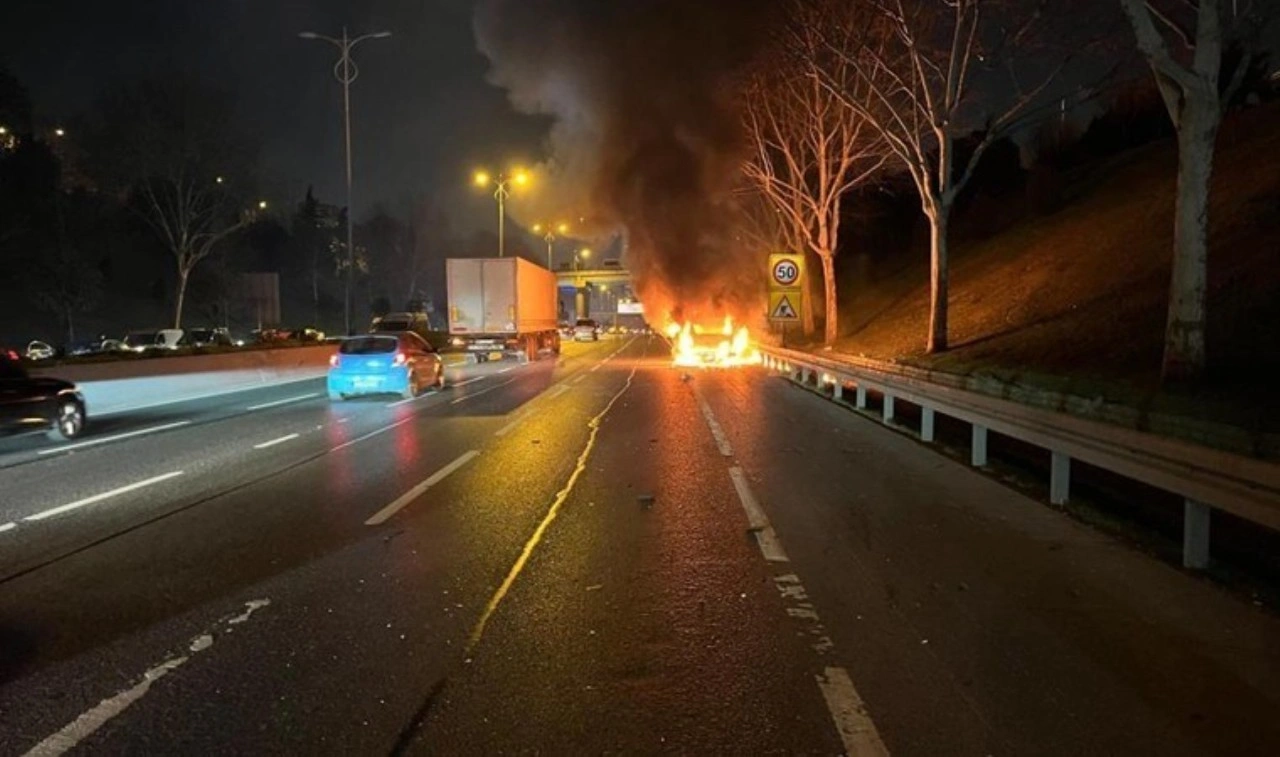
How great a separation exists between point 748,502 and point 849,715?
4.76m

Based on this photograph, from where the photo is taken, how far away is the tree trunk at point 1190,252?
12.1 m

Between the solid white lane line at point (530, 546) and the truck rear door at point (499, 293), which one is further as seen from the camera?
the truck rear door at point (499, 293)

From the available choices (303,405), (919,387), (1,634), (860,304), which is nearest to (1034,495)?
(919,387)

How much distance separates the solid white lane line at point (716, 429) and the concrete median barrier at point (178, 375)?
11.6 m

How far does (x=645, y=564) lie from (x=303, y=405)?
14.7 metres

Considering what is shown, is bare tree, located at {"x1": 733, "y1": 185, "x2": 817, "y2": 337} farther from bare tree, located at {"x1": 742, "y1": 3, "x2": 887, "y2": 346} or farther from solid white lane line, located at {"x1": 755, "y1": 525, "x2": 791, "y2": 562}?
solid white lane line, located at {"x1": 755, "y1": 525, "x2": 791, "y2": 562}

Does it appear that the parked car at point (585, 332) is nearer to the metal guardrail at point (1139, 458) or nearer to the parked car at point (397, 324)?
the parked car at point (397, 324)

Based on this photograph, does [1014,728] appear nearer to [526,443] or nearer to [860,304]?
[526,443]

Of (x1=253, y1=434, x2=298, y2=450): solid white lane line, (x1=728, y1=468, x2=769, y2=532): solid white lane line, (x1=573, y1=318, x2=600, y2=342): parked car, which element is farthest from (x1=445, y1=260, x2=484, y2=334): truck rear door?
(x1=573, y1=318, x2=600, y2=342): parked car

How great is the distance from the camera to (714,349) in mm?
35875

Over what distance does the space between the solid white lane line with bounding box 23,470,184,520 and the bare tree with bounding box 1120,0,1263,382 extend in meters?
12.2

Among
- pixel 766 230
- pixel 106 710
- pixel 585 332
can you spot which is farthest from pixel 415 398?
pixel 585 332

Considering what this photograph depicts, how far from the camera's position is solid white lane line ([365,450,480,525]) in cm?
825

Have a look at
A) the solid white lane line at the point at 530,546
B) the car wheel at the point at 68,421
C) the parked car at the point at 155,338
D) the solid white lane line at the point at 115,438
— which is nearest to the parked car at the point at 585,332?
the parked car at the point at 155,338
